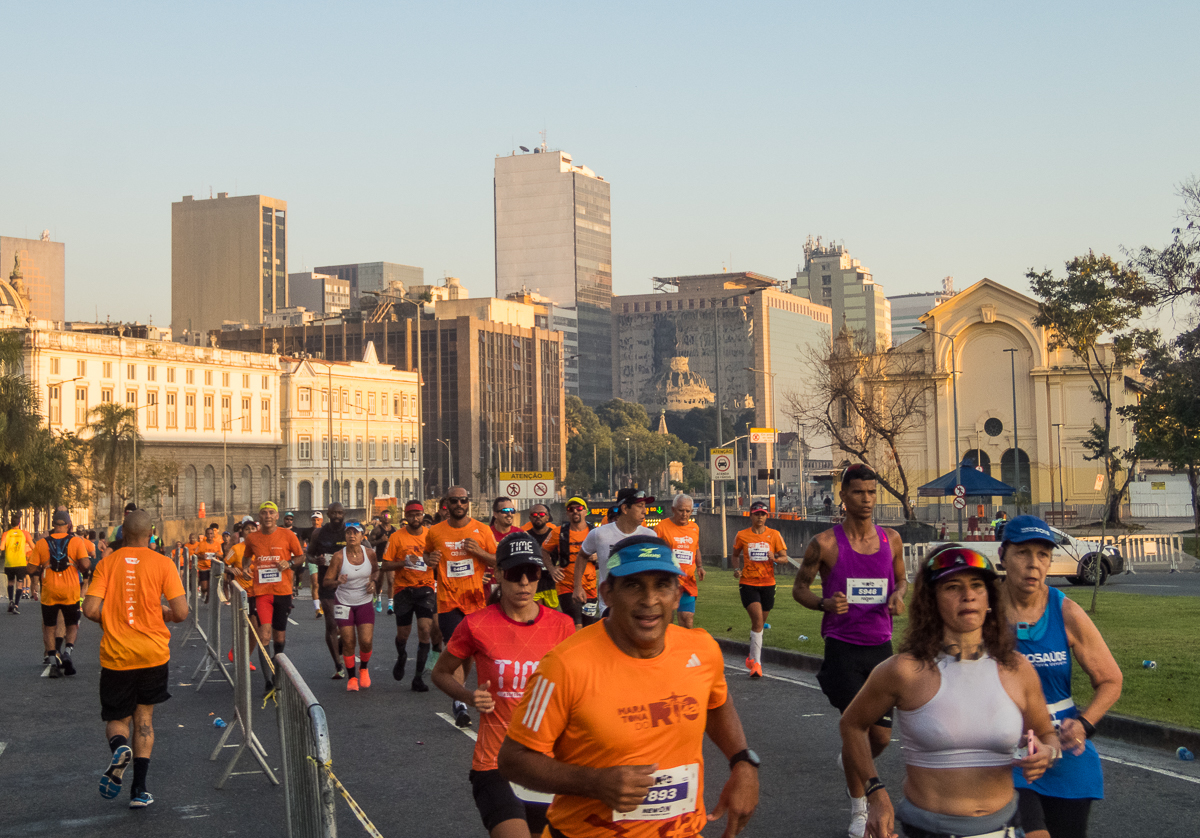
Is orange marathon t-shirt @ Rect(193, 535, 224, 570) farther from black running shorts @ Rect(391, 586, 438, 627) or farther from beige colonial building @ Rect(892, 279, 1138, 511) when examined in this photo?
beige colonial building @ Rect(892, 279, 1138, 511)

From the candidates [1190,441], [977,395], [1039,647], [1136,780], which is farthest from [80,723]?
[977,395]

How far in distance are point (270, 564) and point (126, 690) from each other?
6.37m

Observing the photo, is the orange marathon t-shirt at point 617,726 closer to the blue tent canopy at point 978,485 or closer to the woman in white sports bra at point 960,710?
the woman in white sports bra at point 960,710

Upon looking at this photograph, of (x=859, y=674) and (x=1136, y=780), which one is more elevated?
(x=859, y=674)

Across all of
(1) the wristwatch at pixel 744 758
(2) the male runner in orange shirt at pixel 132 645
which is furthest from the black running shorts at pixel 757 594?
(1) the wristwatch at pixel 744 758

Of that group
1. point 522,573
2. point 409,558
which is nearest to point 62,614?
point 409,558

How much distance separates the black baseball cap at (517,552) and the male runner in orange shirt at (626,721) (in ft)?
7.10

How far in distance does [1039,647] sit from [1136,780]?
4.48m

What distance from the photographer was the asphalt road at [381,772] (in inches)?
311

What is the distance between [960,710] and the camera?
4.00m

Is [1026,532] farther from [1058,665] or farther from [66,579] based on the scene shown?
[66,579]

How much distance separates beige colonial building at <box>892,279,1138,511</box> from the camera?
67.8 meters

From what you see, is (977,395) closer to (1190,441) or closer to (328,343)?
(1190,441)

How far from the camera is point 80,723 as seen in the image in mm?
12344
